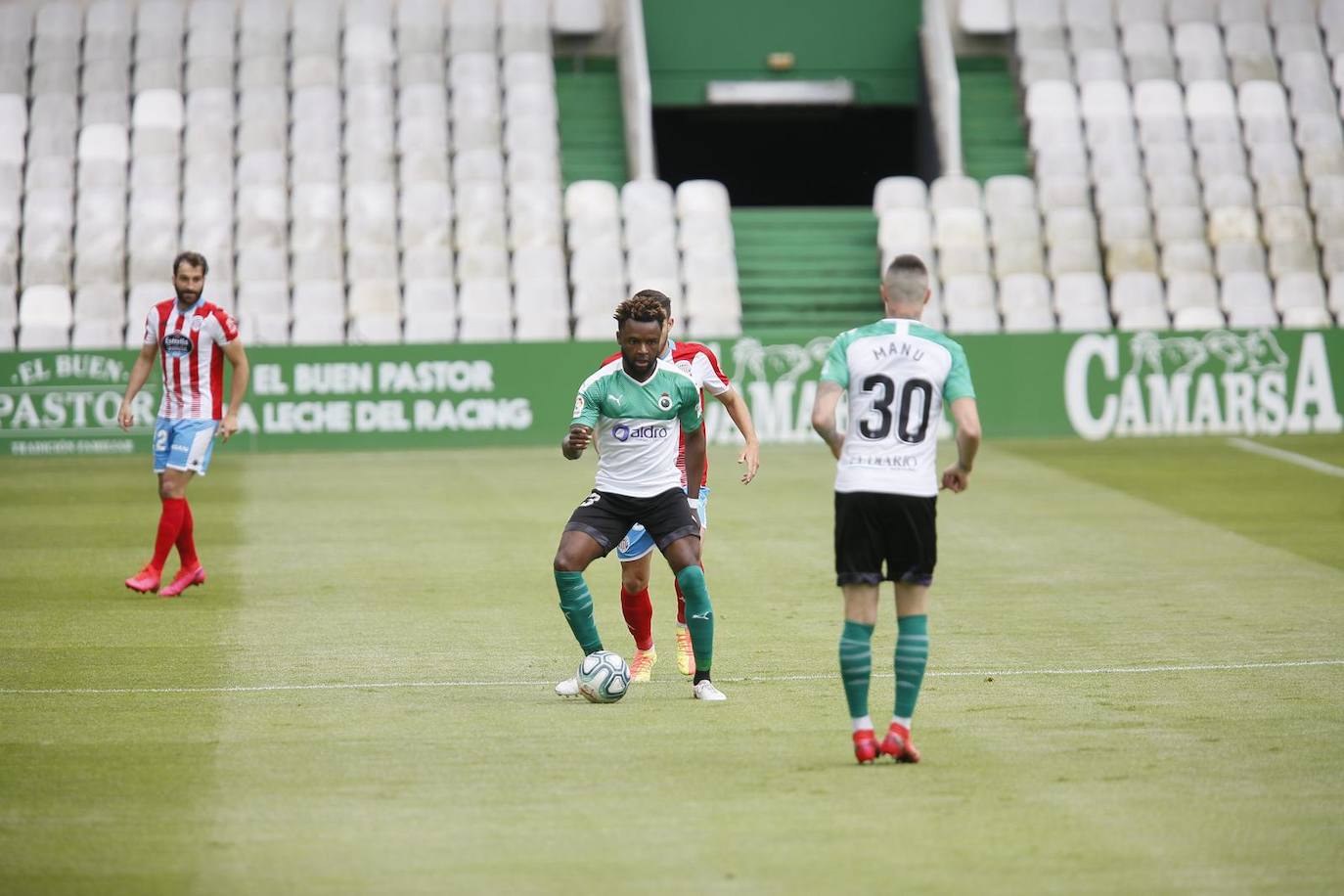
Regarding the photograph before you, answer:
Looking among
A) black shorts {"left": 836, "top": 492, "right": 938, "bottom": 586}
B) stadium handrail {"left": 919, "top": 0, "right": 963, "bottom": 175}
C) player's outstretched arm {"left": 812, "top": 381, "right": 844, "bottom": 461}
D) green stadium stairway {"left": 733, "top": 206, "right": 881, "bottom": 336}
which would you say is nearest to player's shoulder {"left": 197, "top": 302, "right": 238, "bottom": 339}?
player's outstretched arm {"left": 812, "top": 381, "right": 844, "bottom": 461}

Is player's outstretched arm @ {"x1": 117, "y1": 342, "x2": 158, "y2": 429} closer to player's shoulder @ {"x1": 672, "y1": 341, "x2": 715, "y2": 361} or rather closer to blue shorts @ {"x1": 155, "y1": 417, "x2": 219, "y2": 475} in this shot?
blue shorts @ {"x1": 155, "y1": 417, "x2": 219, "y2": 475}

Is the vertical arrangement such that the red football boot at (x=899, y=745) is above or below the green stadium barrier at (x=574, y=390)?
below

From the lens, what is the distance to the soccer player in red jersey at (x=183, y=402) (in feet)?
40.7

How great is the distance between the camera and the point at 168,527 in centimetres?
1245

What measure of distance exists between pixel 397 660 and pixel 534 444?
40.6 feet

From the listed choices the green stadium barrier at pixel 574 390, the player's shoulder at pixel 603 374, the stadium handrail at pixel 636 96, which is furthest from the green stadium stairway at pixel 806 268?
the player's shoulder at pixel 603 374

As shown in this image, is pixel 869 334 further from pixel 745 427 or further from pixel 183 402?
pixel 183 402

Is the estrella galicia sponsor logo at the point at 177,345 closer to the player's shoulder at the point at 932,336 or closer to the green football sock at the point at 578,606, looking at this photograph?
the green football sock at the point at 578,606

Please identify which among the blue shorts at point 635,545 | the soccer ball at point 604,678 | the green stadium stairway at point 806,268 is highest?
the green stadium stairway at point 806,268

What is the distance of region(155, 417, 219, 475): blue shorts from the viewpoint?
490 inches

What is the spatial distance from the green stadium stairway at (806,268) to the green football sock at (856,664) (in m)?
17.5

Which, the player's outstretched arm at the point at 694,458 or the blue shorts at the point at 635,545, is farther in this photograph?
the blue shorts at the point at 635,545

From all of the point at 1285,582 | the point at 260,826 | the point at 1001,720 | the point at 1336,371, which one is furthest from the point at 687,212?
the point at 260,826

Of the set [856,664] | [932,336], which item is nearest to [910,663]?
[856,664]
